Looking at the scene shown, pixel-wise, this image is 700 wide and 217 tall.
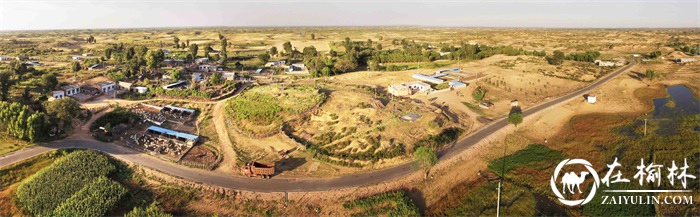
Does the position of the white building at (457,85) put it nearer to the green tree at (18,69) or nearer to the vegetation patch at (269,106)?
the vegetation patch at (269,106)

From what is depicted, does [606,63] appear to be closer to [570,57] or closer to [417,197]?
[570,57]

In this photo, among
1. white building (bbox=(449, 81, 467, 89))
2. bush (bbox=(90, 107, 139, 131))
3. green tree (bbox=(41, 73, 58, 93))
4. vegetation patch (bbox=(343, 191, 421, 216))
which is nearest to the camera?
vegetation patch (bbox=(343, 191, 421, 216))

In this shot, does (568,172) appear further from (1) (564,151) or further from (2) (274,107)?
(2) (274,107)

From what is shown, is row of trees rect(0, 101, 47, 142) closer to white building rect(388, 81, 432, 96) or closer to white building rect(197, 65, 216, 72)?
white building rect(388, 81, 432, 96)

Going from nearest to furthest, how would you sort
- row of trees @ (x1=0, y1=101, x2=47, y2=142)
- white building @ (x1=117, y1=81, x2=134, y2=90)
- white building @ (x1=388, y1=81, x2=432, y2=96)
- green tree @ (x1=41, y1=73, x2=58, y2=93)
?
row of trees @ (x1=0, y1=101, x2=47, y2=142), green tree @ (x1=41, y1=73, x2=58, y2=93), white building @ (x1=388, y1=81, x2=432, y2=96), white building @ (x1=117, y1=81, x2=134, y2=90)

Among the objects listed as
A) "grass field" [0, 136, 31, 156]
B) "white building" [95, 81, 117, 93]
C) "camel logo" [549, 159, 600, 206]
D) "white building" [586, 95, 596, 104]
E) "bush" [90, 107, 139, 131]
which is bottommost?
"camel logo" [549, 159, 600, 206]

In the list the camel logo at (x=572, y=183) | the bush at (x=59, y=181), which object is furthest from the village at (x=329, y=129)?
the bush at (x=59, y=181)

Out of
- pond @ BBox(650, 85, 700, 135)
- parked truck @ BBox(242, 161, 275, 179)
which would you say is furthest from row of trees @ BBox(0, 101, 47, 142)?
pond @ BBox(650, 85, 700, 135)
